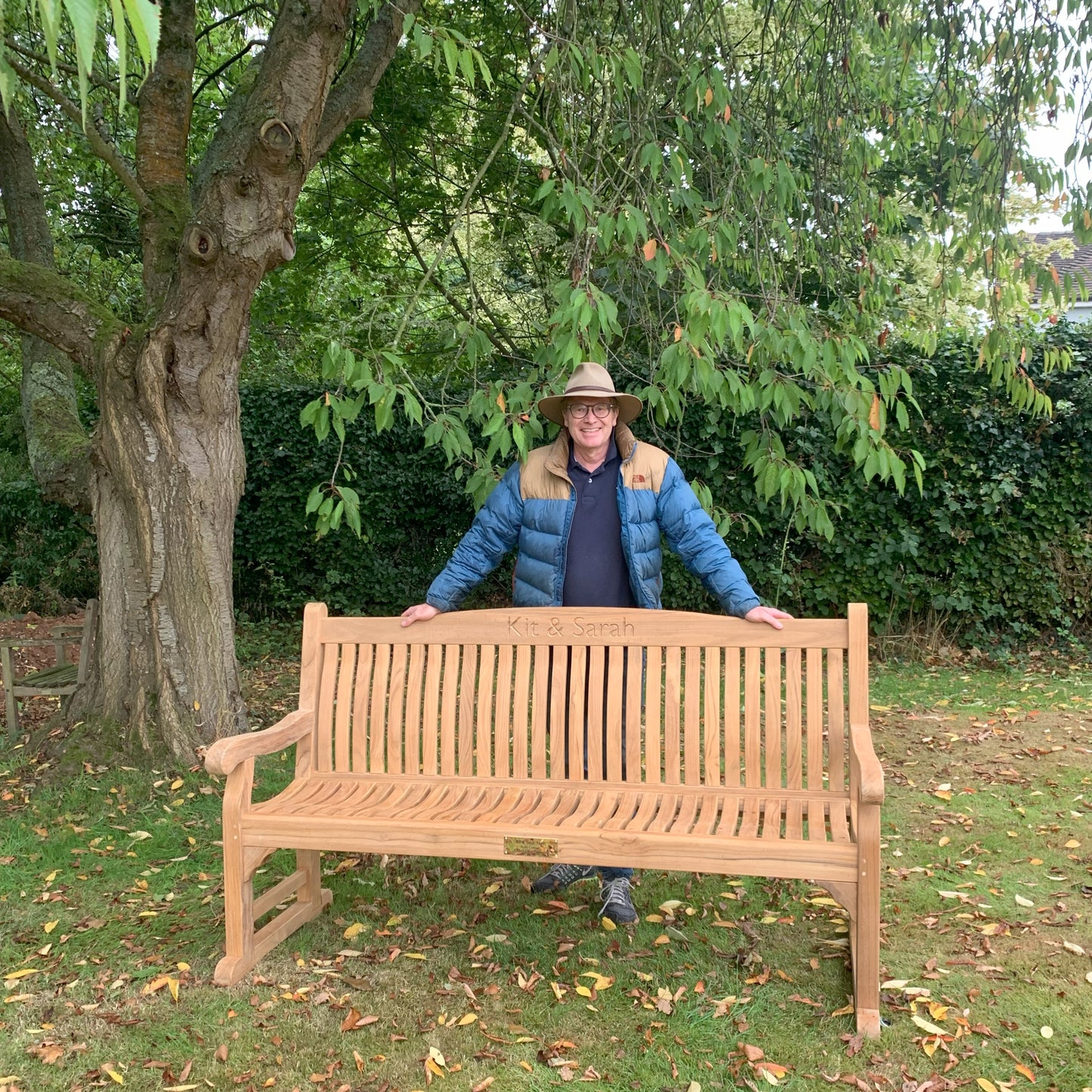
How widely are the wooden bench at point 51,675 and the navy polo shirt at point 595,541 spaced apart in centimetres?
310

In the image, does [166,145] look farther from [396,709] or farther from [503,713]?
[503,713]

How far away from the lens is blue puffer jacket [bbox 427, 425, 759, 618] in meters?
3.65

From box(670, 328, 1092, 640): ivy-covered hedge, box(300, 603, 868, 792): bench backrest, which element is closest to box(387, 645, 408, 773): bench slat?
box(300, 603, 868, 792): bench backrest

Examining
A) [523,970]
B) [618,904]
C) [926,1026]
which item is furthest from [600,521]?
[926,1026]

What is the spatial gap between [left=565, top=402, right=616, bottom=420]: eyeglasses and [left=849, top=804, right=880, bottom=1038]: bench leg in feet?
5.45

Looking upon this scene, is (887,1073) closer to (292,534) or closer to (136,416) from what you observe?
(136,416)

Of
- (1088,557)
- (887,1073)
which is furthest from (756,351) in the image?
(1088,557)

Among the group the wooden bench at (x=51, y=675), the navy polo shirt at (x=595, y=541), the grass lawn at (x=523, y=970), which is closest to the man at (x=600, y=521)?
the navy polo shirt at (x=595, y=541)

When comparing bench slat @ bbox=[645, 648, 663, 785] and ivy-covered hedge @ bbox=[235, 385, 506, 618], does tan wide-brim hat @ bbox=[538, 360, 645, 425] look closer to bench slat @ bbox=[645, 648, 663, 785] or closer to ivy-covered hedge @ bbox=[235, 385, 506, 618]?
bench slat @ bbox=[645, 648, 663, 785]

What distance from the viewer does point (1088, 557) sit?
7758 millimetres

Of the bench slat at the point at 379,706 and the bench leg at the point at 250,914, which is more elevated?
the bench slat at the point at 379,706

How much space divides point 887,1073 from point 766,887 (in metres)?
1.31

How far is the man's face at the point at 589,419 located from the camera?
3.67m

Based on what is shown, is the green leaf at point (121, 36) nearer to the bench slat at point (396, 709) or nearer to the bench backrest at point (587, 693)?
the bench backrest at point (587, 693)
